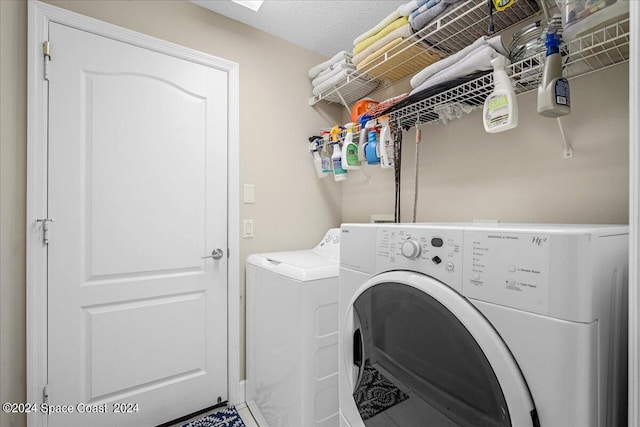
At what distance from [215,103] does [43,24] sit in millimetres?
773

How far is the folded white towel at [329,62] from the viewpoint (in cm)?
179

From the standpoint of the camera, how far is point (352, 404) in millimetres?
1014

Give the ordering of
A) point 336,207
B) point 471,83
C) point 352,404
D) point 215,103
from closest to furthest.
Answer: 1. point 352,404
2. point 471,83
3. point 215,103
4. point 336,207

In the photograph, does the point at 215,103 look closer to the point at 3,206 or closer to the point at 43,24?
the point at 43,24

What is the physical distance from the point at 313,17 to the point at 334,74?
33 centimetres

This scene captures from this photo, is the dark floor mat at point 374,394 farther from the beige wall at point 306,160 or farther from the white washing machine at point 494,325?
the beige wall at point 306,160

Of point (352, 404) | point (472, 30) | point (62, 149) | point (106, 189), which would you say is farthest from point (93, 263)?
point (472, 30)

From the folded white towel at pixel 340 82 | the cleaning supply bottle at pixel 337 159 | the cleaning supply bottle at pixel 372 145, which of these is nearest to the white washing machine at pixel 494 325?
the cleaning supply bottle at pixel 372 145

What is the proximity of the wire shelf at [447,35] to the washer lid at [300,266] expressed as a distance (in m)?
1.05

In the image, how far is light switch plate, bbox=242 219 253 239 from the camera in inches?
72.5

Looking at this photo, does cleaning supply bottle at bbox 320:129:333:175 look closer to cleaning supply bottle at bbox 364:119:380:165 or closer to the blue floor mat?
cleaning supply bottle at bbox 364:119:380:165

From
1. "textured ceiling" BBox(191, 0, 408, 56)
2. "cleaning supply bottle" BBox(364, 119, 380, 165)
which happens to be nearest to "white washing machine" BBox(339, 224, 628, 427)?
"cleaning supply bottle" BBox(364, 119, 380, 165)

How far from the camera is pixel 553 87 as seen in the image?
80 cm

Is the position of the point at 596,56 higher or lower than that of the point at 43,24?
lower
